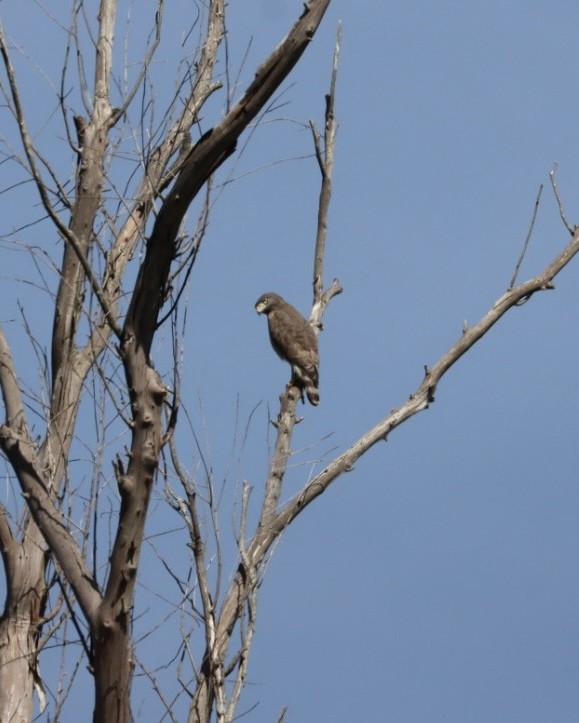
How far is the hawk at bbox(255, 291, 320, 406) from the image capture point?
7.20 meters

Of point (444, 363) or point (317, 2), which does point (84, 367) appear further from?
point (317, 2)

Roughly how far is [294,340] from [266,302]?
116 cm

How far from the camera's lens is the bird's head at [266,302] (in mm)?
8719

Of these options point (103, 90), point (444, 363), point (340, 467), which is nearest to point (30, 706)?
point (340, 467)

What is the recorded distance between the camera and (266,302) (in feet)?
28.8

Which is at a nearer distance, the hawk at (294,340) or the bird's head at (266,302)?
the hawk at (294,340)

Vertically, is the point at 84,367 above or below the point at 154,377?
above

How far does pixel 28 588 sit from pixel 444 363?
7.12 feet

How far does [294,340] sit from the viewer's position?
7.66 m

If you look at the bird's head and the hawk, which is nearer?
the hawk

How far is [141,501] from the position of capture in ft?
11.4

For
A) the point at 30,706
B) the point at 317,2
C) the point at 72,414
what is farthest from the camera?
the point at 72,414

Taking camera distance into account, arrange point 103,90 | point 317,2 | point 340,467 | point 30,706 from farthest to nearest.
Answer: point 103,90 < point 30,706 < point 340,467 < point 317,2

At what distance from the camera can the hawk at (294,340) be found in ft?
23.6
